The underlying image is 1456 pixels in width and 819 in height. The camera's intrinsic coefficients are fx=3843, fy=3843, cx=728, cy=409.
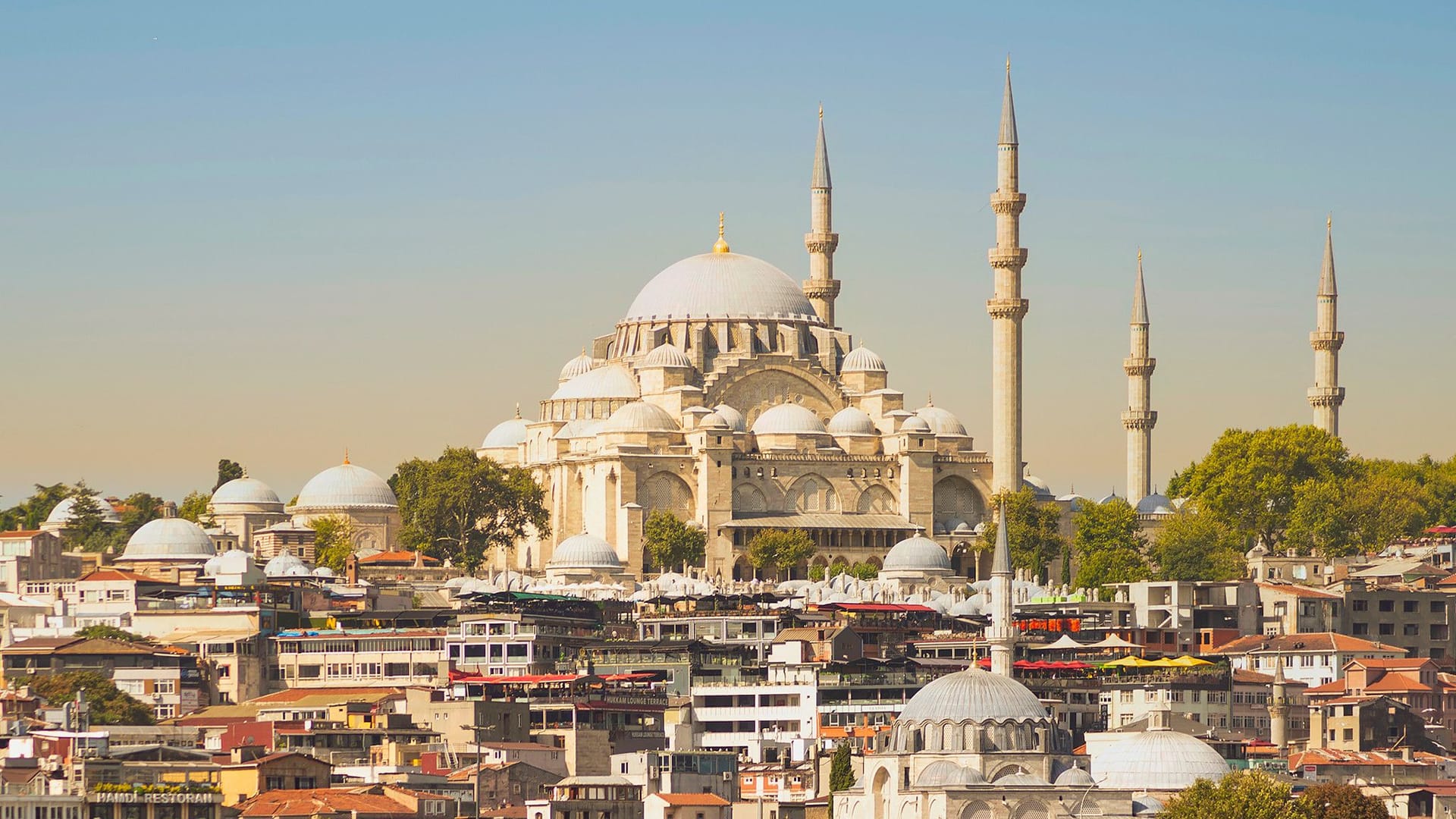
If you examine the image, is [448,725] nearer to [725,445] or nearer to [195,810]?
[195,810]

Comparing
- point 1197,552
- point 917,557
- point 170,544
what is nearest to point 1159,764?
point 1197,552

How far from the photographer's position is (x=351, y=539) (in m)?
109

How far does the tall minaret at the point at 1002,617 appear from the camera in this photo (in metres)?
74.4

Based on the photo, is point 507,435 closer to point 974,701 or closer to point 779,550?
point 779,550

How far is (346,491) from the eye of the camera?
110375mm

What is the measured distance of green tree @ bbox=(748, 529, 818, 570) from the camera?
4122 inches

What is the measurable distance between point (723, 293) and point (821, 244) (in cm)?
339

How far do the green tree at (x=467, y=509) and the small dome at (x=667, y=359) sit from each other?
7.51m

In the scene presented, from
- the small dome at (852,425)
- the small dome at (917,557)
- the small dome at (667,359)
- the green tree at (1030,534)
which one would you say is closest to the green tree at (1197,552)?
the green tree at (1030,534)

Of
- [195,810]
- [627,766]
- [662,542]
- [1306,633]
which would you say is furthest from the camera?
[662,542]

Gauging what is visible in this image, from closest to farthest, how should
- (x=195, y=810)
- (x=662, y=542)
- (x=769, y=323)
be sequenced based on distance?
(x=195, y=810) → (x=662, y=542) → (x=769, y=323)

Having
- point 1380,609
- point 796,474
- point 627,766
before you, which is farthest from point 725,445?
point 627,766

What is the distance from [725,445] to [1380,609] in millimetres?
22885

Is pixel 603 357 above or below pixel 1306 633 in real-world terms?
above
